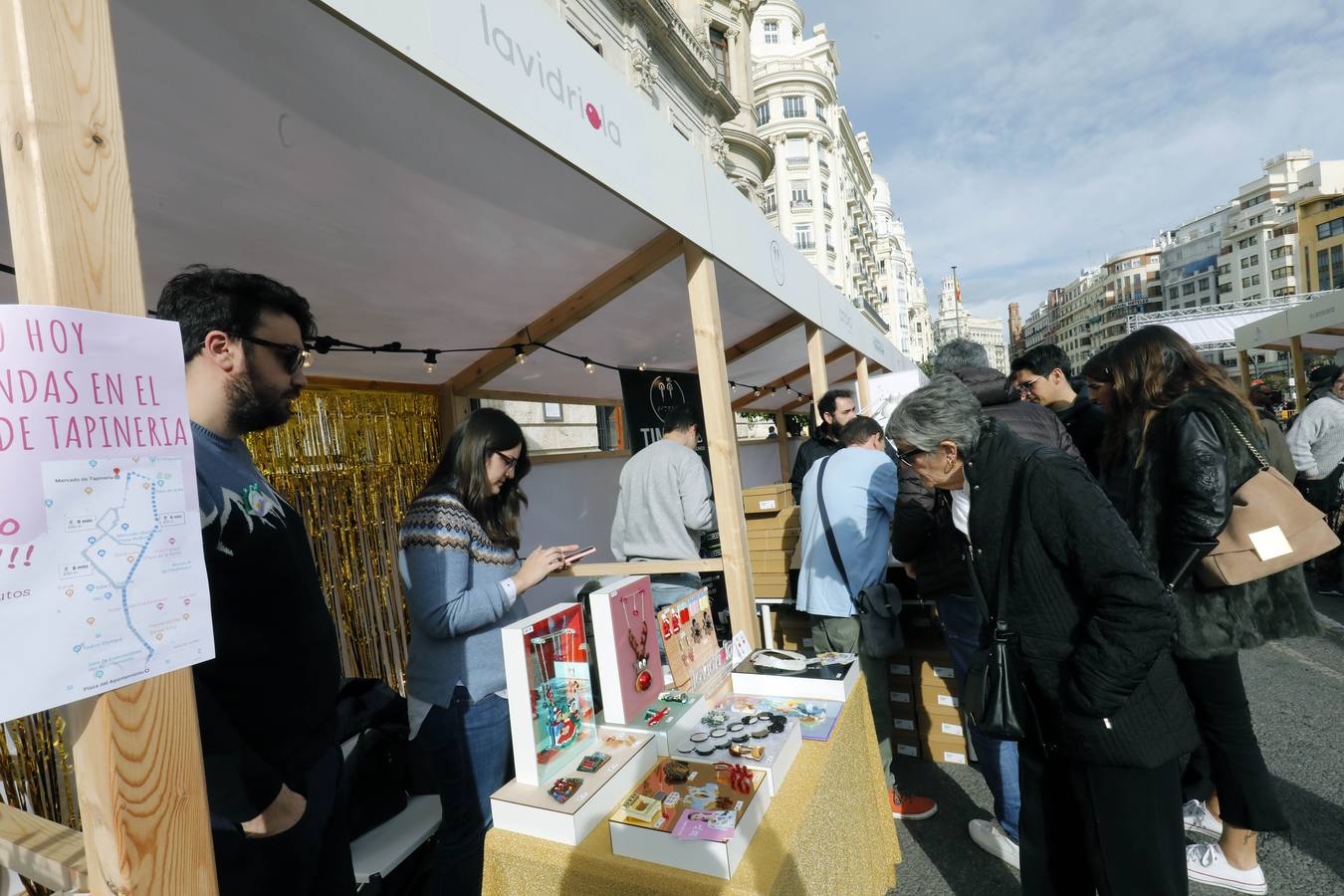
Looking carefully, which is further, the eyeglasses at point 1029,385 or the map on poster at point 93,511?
the eyeglasses at point 1029,385

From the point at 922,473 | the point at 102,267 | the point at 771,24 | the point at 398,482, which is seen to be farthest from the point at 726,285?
the point at 771,24

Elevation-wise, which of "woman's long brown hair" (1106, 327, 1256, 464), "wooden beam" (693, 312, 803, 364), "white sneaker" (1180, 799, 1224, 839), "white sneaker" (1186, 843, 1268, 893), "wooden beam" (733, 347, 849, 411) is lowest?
"white sneaker" (1180, 799, 1224, 839)

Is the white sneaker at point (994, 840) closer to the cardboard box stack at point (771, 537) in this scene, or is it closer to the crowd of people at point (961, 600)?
the crowd of people at point (961, 600)

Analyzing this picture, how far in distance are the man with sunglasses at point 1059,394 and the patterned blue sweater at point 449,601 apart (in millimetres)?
2659

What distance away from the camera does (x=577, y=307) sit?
296cm

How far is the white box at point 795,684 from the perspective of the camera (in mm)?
1895

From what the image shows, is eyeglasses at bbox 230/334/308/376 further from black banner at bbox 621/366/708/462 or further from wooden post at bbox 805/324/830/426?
wooden post at bbox 805/324/830/426

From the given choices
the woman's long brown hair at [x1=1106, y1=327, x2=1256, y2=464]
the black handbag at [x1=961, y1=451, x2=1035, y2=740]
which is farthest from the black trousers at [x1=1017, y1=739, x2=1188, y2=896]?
the woman's long brown hair at [x1=1106, y1=327, x2=1256, y2=464]

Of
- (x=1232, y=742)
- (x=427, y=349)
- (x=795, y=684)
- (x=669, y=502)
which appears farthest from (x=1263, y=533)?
(x=427, y=349)

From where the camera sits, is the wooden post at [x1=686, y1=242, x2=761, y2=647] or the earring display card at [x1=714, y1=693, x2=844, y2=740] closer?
the earring display card at [x1=714, y1=693, x2=844, y2=740]

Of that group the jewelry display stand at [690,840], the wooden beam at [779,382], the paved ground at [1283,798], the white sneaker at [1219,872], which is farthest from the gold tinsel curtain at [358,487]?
the wooden beam at [779,382]

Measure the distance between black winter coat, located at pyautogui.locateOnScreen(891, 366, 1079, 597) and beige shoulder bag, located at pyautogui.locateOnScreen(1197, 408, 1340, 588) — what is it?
0.63 meters

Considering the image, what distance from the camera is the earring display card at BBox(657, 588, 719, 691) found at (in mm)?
1916

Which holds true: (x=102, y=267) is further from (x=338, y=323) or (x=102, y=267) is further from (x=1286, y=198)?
(x=1286, y=198)
